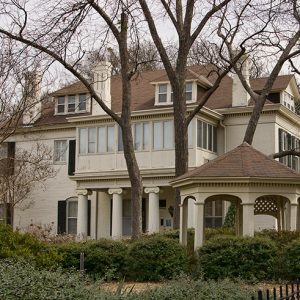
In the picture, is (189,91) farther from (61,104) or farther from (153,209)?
(61,104)

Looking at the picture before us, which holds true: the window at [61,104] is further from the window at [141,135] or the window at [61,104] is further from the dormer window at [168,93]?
the dormer window at [168,93]

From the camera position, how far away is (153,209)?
35.5 m

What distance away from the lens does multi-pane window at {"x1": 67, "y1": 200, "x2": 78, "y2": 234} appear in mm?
40537

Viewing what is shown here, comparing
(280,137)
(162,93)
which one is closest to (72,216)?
(162,93)

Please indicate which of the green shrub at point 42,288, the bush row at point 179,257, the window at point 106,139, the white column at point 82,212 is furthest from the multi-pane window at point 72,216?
the green shrub at point 42,288

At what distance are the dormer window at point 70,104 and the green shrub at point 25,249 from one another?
24.7 metres

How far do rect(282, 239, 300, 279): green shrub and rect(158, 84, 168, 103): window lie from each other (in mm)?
21522

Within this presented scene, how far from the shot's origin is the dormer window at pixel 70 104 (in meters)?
42.0

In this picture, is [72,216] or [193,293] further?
[72,216]

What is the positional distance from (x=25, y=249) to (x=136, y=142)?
818 inches

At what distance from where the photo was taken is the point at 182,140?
2614 centimetres

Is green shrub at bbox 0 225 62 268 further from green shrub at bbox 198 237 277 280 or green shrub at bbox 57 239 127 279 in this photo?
green shrub at bbox 198 237 277 280

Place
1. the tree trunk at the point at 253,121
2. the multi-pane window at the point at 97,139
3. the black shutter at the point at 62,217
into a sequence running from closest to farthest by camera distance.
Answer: the tree trunk at the point at 253,121
the multi-pane window at the point at 97,139
the black shutter at the point at 62,217

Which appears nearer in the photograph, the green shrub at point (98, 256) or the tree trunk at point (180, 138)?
the green shrub at point (98, 256)
